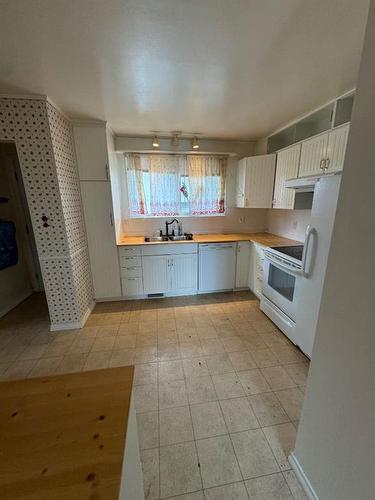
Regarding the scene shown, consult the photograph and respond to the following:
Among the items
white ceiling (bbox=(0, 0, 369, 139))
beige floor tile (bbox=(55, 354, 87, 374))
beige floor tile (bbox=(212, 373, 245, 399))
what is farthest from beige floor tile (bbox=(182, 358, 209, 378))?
white ceiling (bbox=(0, 0, 369, 139))

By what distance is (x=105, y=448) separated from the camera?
639 mm

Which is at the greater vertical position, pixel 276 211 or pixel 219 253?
pixel 276 211

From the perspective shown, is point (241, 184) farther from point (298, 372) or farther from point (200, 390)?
point (200, 390)

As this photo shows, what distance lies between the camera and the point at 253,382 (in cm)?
187

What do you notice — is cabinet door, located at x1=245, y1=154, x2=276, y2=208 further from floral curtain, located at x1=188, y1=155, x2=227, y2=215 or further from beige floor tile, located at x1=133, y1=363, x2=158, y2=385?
beige floor tile, located at x1=133, y1=363, x2=158, y2=385

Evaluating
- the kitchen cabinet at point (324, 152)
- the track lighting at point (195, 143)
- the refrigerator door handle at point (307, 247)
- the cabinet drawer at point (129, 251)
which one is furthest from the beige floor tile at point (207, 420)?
the track lighting at point (195, 143)

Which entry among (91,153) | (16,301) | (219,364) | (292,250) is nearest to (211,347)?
(219,364)

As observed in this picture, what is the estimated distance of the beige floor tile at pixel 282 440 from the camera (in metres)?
1.32

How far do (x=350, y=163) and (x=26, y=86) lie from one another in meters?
2.48

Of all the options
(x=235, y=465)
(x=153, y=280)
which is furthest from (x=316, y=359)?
(x=153, y=280)

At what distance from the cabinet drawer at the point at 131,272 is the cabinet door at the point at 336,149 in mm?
2678

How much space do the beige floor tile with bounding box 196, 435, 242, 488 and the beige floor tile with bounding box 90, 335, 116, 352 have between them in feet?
4.36

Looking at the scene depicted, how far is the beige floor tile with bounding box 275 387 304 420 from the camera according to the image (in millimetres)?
1597

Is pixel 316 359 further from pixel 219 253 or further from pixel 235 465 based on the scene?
pixel 219 253
